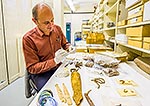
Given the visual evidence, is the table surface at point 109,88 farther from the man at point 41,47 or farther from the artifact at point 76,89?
the man at point 41,47

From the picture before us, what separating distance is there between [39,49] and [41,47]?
0.03 meters

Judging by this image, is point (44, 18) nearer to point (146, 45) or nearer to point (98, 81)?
point (98, 81)

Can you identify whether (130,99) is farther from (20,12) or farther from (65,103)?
(20,12)

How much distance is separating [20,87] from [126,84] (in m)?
2.21

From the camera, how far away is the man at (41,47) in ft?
4.15

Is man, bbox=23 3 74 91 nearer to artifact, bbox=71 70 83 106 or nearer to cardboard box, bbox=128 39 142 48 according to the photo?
artifact, bbox=71 70 83 106

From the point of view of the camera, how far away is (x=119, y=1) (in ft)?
6.52

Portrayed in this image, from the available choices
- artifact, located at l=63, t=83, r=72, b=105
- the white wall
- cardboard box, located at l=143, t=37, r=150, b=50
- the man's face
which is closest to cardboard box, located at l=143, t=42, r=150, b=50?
cardboard box, located at l=143, t=37, r=150, b=50

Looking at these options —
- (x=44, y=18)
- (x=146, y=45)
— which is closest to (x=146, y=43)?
(x=146, y=45)

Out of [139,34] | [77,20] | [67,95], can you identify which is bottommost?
[67,95]

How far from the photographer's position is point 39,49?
1.39m

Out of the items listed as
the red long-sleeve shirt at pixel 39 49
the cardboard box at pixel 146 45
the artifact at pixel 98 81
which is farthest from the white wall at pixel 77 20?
the artifact at pixel 98 81

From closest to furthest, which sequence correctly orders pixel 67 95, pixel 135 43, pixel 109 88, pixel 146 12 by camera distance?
pixel 67 95 → pixel 109 88 → pixel 146 12 → pixel 135 43

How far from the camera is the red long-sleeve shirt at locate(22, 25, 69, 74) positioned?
126 cm
